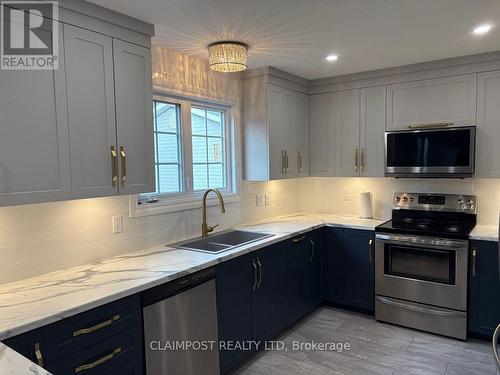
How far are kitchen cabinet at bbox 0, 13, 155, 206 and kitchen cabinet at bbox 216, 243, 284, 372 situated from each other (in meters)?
0.85

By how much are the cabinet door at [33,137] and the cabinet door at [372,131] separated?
2792mm

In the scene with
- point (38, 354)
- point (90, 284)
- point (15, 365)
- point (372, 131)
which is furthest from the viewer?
point (372, 131)

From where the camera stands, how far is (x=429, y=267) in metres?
3.10

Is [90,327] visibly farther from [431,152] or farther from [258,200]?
[431,152]

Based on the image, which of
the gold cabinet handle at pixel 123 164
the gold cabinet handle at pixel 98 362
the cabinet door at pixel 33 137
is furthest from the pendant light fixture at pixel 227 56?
the gold cabinet handle at pixel 98 362

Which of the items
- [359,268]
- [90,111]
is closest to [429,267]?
[359,268]

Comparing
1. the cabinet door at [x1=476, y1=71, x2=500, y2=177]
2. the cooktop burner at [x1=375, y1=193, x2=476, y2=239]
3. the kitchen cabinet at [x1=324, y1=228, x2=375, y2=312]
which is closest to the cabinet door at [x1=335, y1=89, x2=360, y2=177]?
the cooktop burner at [x1=375, y1=193, x2=476, y2=239]

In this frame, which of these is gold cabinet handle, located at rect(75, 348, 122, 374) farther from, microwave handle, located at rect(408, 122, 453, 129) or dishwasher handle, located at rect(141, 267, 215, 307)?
microwave handle, located at rect(408, 122, 453, 129)

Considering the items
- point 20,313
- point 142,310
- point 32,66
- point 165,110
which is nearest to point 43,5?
point 32,66

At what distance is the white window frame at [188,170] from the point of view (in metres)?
2.70

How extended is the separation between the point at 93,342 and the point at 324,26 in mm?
2216

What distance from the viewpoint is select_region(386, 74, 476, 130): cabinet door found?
10.4 feet

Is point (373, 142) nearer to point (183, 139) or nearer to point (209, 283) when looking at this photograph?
point (183, 139)

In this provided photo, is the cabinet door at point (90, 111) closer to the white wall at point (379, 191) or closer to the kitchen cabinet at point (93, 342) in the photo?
the kitchen cabinet at point (93, 342)
